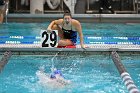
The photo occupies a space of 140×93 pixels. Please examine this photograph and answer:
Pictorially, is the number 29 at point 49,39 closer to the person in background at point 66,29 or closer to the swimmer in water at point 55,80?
the person in background at point 66,29

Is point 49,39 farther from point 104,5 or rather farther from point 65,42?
point 104,5

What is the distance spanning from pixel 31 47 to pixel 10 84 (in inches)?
79.3

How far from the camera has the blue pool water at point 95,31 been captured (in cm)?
1162

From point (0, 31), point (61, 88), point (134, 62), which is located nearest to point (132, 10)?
point (0, 31)

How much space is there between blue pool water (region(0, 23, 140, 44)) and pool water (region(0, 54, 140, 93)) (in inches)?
111

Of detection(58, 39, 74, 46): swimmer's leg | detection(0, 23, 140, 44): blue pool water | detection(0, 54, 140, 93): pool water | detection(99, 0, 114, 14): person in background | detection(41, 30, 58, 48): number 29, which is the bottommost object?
detection(0, 54, 140, 93): pool water

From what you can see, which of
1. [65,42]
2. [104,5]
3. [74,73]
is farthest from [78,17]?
[74,73]

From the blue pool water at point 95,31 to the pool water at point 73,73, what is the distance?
2830 mm

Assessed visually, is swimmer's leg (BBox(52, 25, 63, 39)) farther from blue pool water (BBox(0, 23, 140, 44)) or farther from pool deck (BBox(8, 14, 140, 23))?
A: pool deck (BBox(8, 14, 140, 23))

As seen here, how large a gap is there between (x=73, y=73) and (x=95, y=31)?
6139 millimetres

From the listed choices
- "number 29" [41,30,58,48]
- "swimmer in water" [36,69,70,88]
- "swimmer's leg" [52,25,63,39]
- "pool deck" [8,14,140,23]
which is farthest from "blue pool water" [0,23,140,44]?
"swimmer in water" [36,69,70,88]

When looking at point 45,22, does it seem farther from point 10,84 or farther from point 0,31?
point 10,84

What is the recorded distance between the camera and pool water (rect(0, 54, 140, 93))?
6719 mm

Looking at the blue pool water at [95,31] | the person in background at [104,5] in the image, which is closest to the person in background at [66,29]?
the blue pool water at [95,31]
